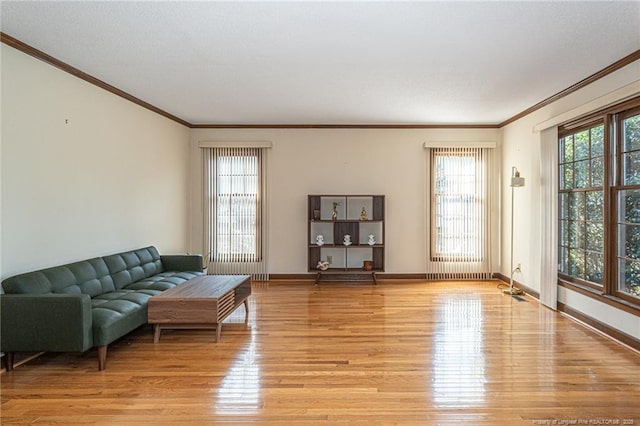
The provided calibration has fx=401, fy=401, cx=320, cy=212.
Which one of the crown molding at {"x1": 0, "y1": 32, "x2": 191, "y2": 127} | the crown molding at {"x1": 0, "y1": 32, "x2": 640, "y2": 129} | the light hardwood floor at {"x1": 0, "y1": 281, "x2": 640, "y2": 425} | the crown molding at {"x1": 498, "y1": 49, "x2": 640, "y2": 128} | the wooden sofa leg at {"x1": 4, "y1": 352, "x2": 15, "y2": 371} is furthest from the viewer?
the crown molding at {"x1": 498, "y1": 49, "x2": 640, "y2": 128}

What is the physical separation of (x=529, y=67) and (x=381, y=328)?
124 inches

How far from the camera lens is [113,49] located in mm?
3699

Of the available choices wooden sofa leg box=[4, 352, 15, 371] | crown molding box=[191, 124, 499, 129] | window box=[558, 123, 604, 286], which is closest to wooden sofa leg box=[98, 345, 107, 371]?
wooden sofa leg box=[4, 352, 15, 371]

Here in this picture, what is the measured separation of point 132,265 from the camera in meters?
4.91

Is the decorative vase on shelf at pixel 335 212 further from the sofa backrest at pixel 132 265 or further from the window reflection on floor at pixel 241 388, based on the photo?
the window reflection on floor at pixel 241 388

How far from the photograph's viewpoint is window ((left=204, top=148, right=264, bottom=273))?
7.19 m

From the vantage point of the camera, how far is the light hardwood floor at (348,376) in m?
2.62

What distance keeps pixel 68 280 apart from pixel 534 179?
589 centimetres

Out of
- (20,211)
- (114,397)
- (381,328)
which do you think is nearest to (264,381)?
(114,397)

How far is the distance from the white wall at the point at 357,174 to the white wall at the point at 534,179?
826 millimetres

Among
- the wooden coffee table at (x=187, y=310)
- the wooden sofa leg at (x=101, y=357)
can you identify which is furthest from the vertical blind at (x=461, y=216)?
the wooden sofa leg at (x=101, y=357)

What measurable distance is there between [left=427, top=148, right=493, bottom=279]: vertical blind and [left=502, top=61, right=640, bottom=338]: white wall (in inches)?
14.0

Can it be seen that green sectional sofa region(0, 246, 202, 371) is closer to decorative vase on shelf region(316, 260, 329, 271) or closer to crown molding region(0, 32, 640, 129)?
crown molding region(0, 32, 640, 129)

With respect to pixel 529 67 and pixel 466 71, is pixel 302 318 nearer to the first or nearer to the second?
pixel 466 71
